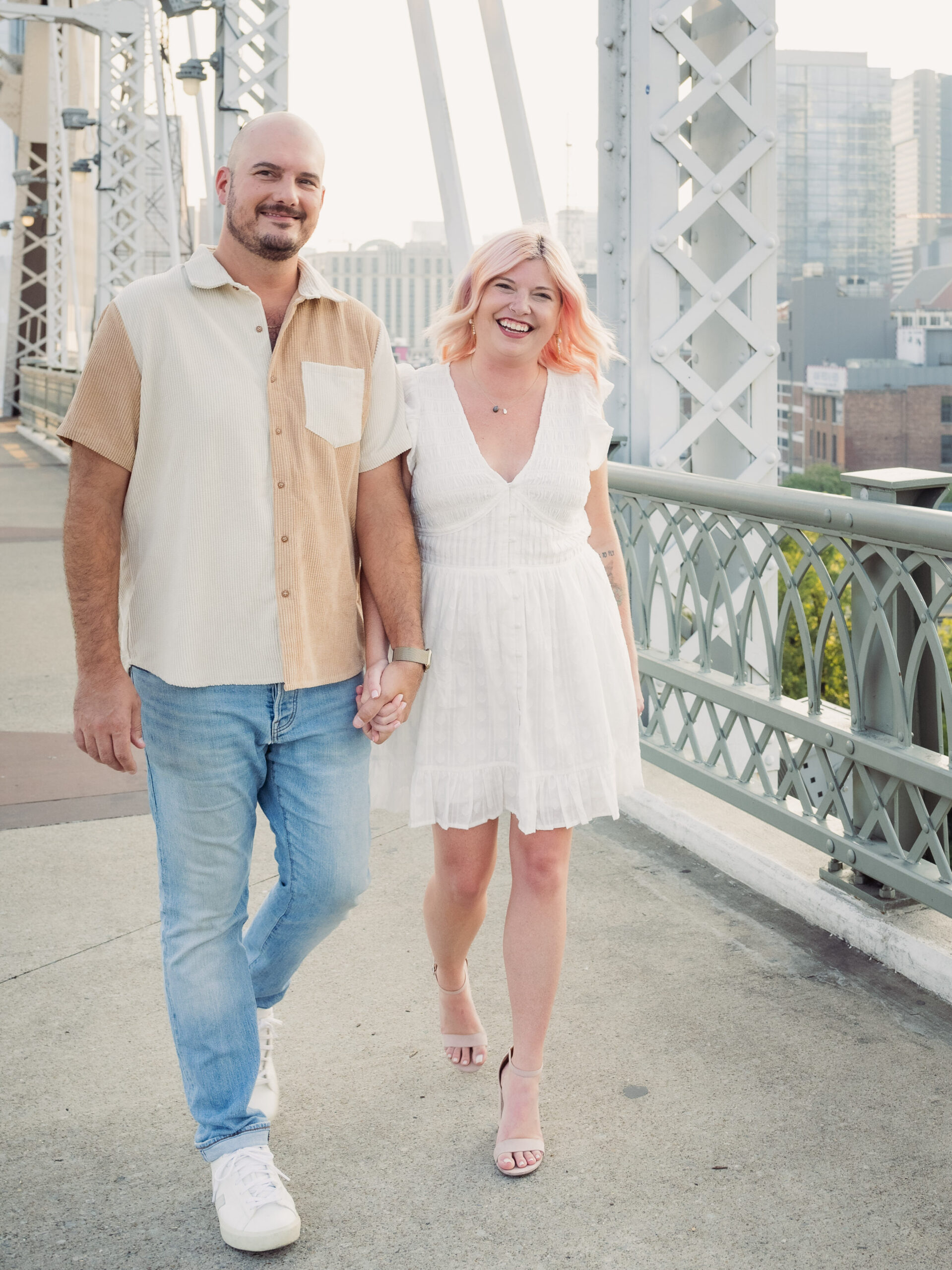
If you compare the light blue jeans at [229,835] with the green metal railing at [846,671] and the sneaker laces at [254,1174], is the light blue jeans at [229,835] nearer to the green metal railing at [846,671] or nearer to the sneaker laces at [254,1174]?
the sneaker laces at [254,1174]

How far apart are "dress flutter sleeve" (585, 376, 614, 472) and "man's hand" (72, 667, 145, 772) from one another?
1.09m

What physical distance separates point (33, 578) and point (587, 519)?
7916mm

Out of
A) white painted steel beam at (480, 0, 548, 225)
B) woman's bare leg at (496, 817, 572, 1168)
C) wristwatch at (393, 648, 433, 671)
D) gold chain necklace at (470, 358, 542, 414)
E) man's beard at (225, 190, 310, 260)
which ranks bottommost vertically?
woman's bare leg at (496, 817, 572, 1168)

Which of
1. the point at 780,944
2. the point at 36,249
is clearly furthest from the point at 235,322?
the point at 36,249

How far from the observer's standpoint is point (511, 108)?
6.13 m

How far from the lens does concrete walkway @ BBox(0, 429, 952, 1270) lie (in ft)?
7.95

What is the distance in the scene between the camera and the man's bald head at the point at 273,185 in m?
2.40

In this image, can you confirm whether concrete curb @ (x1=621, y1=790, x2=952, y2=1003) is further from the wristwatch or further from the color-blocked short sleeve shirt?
the color-blocked short sleeve shirt

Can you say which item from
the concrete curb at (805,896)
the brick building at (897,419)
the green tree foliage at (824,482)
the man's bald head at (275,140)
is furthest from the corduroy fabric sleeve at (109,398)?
the brick building at (897,419)

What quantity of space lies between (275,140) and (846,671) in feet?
7.85

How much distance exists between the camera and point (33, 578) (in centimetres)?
1002

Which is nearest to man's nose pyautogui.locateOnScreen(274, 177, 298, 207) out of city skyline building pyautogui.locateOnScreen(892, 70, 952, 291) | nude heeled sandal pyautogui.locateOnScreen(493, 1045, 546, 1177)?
nude heeled sandal pyautogui.locateOnScreen(493, 1045, 546, 1177)

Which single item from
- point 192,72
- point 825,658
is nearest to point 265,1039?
point 192,72

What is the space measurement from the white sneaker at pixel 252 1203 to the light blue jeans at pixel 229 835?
0.11ft
